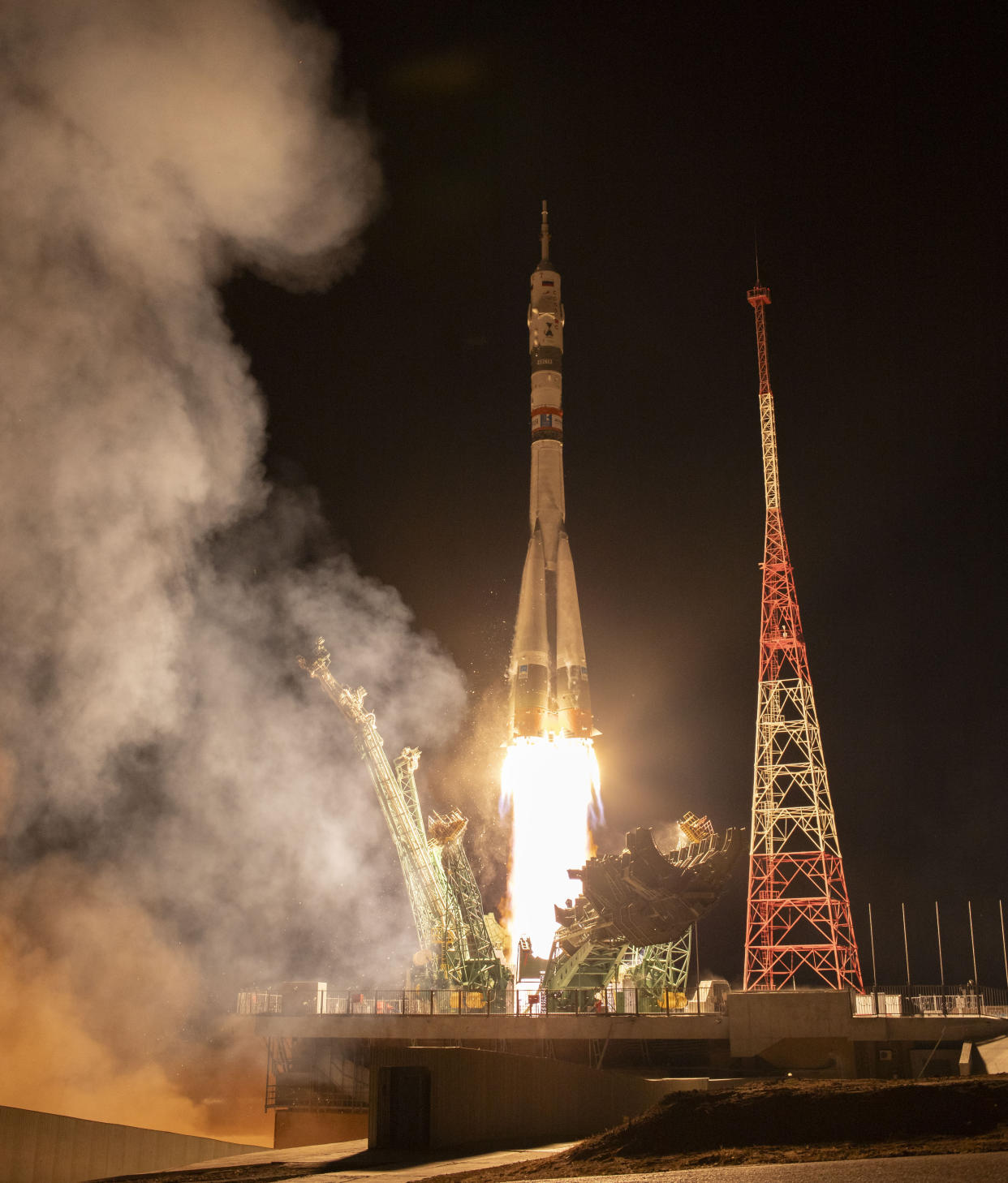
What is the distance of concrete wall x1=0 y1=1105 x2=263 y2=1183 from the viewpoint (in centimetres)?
1666

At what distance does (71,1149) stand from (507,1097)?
268 inches

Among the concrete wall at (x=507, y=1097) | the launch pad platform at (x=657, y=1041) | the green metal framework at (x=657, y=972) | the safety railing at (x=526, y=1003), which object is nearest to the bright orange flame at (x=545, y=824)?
the safety railing at (x=526, y=1003)

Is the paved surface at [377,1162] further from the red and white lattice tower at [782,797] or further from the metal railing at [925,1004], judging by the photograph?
the red and white lattice tower at [782,797]

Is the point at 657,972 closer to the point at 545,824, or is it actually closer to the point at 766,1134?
the point at 545,824

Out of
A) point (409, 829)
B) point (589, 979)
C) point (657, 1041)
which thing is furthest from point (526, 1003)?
point (409, 829)

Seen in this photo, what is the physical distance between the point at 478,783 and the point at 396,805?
13.6 meters

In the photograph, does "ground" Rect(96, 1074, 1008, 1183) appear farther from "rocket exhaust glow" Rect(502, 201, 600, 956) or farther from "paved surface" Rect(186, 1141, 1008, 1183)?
"rocket exhaust glow" Rect(502, 201, 600, 956)

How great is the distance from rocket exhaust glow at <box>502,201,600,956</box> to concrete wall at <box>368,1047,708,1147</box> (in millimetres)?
21132

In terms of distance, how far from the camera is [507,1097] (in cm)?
1895

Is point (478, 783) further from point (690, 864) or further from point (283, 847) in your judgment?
point (690, 864)

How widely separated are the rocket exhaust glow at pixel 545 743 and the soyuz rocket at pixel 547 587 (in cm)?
4

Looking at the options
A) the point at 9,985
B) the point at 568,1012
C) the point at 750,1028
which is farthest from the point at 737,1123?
the point at 9,985

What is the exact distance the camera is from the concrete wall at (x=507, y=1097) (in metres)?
17.4

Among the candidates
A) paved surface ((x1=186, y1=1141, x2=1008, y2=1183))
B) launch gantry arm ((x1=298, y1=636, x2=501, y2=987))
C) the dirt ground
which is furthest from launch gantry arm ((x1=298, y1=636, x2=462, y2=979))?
the dirt ground
